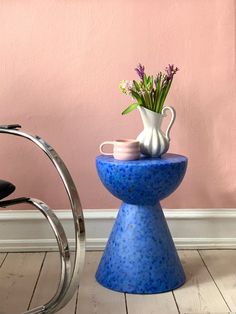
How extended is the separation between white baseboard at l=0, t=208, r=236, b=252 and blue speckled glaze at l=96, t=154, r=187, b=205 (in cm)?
40

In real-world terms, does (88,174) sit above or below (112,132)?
below

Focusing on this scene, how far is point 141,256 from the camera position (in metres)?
1.81

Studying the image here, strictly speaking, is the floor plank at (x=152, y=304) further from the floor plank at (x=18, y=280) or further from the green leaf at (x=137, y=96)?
the green leaf at (x=137, y=96)

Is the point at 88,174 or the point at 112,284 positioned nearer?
the point at 112,284

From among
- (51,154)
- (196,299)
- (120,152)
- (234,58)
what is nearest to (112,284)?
(196,299)

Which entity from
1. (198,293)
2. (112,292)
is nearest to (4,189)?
(112,292)

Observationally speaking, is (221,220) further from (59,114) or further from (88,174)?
(59,114)

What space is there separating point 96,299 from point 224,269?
535mm

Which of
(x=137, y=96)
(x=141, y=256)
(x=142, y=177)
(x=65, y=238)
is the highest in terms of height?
(x=137, y=96)

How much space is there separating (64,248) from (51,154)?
27cm

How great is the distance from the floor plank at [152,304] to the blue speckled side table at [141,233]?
0.10 feet

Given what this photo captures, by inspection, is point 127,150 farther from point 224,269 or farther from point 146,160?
point 224,269

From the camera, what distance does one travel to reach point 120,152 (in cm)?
178

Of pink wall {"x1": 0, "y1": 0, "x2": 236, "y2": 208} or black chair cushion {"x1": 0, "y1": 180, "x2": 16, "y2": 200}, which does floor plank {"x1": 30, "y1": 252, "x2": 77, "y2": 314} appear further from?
black chair cushion {"x1": 0, "y1": 180, "x2": 16, "y2": 200}
